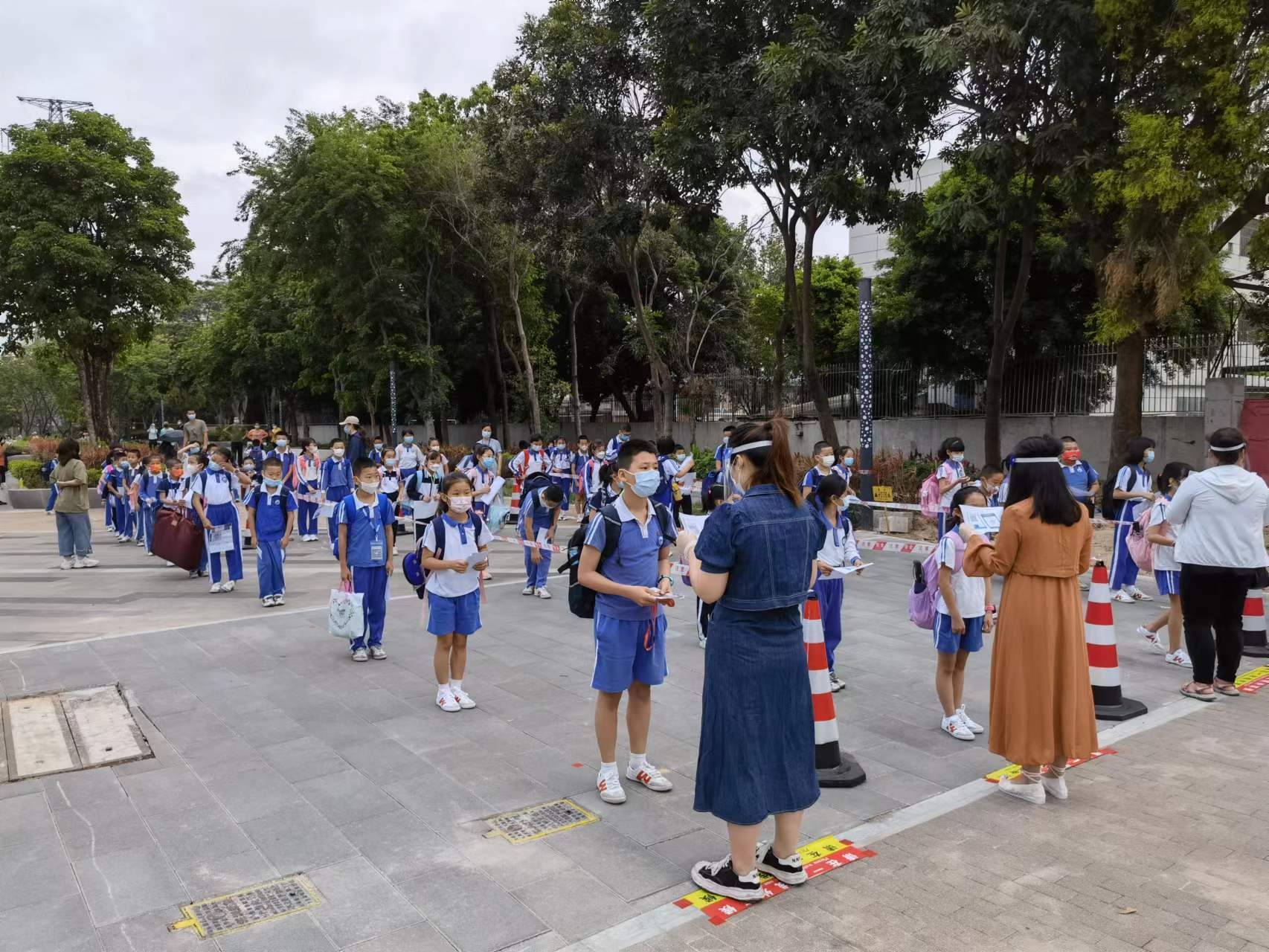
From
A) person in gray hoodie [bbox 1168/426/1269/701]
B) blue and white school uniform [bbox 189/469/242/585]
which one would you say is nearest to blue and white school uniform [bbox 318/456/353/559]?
blue and white school uniform [bbox 189/469/242/585]

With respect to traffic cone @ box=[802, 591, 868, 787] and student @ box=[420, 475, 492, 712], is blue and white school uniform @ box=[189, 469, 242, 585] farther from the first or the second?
traffic cone @ box=[802, 591, 868, 787]

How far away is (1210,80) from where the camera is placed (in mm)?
12133

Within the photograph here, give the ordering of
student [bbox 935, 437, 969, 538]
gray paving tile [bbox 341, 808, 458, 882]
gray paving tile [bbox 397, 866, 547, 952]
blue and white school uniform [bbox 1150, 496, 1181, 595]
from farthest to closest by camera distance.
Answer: student [bbox 935, 437, 969, 538], blue and white school uniform [bbox 1150, 496, 1181, 595], gray paving tile [bbox 341, 808, 458, 882], gray paving tile [bbox 397, 866, 547, 952]

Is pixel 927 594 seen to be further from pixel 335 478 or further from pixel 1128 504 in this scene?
pixel 335 478

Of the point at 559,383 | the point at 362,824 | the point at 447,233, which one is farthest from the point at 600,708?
the point at 559,383

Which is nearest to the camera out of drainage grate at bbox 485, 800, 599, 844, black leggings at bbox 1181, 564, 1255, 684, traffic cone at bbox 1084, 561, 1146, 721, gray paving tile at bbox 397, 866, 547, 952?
gray paving tile at bbox 397, 866, 547, 952

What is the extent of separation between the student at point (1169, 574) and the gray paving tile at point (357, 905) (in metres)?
5.87

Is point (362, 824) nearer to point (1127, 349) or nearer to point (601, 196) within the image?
point (1127, 349)

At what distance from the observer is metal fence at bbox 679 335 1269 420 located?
1691cm

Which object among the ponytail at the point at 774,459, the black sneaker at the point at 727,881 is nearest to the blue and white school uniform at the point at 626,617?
the black sneaker at the point at 727,881

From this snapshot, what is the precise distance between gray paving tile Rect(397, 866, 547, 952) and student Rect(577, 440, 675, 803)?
984 mm

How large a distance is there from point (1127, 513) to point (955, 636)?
4.71 meters

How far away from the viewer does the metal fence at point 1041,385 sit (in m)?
16.9

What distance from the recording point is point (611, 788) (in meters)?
4.76
